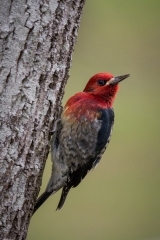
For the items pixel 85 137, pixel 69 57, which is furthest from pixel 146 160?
pixel 69 57

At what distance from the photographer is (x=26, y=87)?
341cm

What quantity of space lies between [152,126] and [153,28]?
6.84 ft

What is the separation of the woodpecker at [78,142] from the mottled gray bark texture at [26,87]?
702 mm

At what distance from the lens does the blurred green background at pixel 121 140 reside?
763 centimetres

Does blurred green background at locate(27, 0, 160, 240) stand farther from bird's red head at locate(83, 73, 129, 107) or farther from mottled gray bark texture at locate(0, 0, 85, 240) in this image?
mottled gray bark texture at locate(0, 0, 85, 240)

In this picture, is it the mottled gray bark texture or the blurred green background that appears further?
the blurred green background

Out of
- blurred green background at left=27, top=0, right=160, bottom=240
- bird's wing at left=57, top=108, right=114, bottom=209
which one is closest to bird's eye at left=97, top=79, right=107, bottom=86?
bird's wing at left=57, top=108, right=114, bottom=209

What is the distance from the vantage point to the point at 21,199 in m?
3.45

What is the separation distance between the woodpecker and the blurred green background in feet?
10.0

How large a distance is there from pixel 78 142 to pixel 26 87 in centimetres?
112

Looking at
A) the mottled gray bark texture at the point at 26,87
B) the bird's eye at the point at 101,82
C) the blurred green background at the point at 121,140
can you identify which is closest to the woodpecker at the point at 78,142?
the bird's eye at the point at 101,82

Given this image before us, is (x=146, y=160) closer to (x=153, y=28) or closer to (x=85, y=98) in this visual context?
(x=153, y=28)

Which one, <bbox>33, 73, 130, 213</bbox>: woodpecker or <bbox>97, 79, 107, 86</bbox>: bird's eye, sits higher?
<bbox>97, 79, 107, 86</bbox>: bird's eye

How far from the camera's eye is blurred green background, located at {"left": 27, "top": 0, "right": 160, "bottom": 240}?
300 inches
